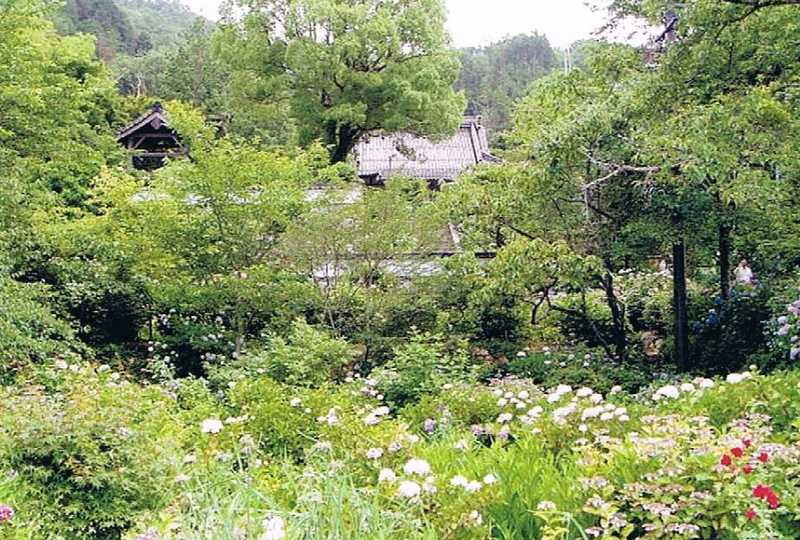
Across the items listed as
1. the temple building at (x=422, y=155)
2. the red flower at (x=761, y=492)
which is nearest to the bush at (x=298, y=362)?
the red flower at (x=761, y=492)

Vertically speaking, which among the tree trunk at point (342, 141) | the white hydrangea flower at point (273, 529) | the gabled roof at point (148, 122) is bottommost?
the white hydrangea flower at point (273, 529)

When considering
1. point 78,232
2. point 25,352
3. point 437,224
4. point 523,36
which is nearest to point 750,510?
point 25,352

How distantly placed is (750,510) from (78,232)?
762 centimetres

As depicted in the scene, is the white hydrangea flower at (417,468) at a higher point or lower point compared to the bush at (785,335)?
higher

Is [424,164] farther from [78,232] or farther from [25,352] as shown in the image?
[25,352]

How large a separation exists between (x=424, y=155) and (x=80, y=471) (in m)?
19.3

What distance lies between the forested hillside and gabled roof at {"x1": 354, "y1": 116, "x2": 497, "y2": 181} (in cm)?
1079

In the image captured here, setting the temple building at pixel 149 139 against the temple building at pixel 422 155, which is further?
the temple building at pixel 422 155

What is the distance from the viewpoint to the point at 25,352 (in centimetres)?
640

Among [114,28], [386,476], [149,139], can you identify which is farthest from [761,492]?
[114,28]

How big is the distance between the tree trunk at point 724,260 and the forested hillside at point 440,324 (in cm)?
6

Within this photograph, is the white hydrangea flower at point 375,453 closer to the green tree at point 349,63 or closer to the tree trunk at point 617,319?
the tree trunk at point 617,319

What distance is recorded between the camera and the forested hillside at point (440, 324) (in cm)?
268

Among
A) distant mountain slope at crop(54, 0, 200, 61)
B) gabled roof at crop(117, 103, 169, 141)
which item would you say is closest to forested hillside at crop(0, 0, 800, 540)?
gabled roof at crop(117, 103, 169, 141)
